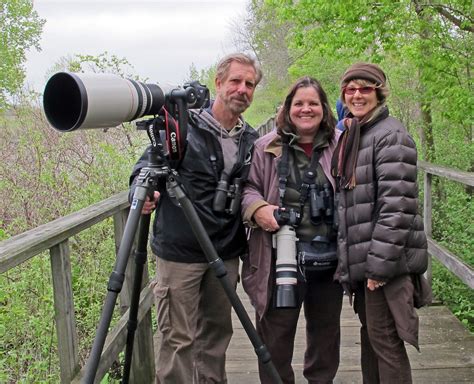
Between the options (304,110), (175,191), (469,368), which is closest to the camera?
(175,191)

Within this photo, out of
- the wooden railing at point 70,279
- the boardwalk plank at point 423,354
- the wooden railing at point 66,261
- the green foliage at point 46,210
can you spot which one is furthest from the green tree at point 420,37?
the wooden railing at point 66,261

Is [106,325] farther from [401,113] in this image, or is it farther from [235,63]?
[401,113]

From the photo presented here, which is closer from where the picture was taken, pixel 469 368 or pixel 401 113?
pixel 469 368

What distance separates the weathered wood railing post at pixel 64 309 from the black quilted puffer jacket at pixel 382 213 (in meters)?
1.07

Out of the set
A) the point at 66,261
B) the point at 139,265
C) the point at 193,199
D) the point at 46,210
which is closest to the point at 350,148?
the point at 193,199

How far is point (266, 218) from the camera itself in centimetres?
211

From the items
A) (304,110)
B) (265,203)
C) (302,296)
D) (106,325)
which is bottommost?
(302,296)

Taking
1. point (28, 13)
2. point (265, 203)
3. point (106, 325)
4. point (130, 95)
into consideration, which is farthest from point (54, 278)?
point (28, 13)

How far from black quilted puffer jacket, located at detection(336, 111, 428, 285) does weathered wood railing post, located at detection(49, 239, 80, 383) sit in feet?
3.51

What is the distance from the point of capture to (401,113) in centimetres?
782

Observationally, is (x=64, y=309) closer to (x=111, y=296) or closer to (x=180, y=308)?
(x=111, y=296)

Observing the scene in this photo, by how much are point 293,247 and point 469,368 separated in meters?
1.55

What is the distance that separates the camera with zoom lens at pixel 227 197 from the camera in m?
2.12

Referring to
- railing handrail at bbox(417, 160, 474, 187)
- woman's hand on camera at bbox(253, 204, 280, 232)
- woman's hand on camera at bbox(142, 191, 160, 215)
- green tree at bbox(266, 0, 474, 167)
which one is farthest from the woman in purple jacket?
green tree at bbox(266, 0, 474, 167)
